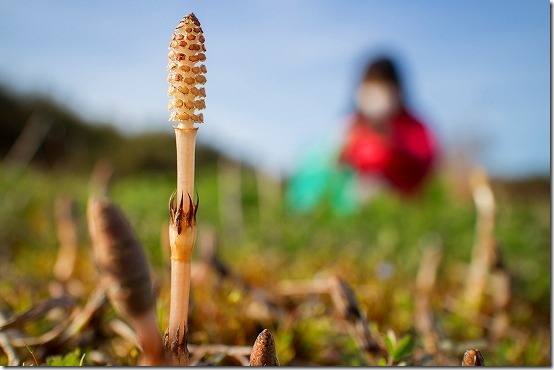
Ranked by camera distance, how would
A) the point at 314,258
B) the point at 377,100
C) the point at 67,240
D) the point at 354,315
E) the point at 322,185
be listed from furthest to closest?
the point at 377,100 < the point at 322,185 < the point at 314,258 < the point at 67,240 < the point at 354,315

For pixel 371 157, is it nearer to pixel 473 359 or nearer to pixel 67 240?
pixel 67 240

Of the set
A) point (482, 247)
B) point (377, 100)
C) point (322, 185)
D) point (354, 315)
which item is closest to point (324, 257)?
point (482, 247)

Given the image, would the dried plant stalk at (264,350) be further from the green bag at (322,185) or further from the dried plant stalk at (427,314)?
the green bag at (322,185)

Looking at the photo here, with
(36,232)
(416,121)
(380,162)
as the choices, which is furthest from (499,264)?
(416,121)

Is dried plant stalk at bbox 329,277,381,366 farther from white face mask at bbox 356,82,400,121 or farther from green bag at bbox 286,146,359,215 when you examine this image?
white face mask at bbox 356,82,400,121

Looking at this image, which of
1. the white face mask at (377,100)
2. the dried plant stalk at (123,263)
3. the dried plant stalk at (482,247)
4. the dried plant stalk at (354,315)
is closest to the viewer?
the dried plant stalk at (123,263)

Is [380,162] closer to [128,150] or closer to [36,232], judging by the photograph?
[36,232]

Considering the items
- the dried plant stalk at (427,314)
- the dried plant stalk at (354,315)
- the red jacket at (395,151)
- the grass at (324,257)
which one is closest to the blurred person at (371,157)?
the red jacket at (395,151)
